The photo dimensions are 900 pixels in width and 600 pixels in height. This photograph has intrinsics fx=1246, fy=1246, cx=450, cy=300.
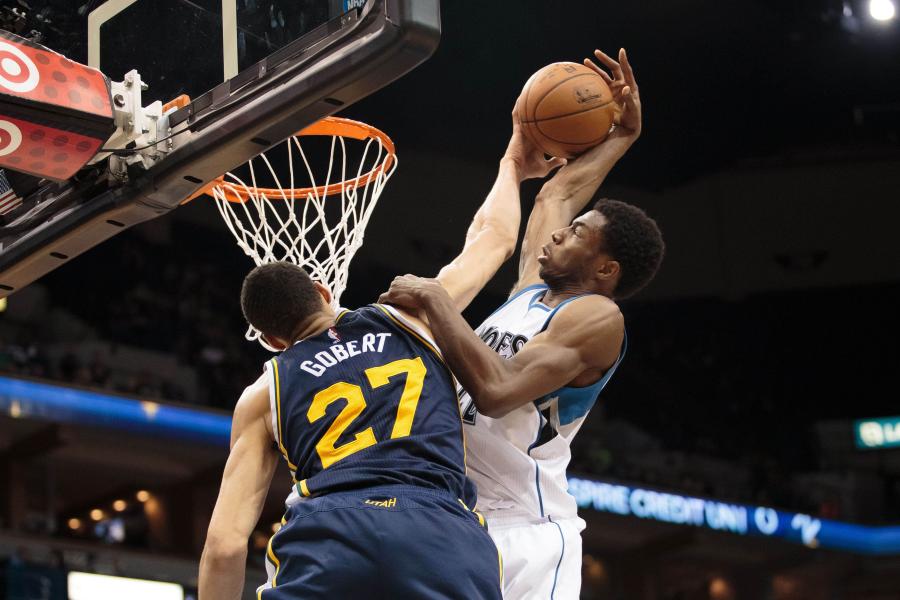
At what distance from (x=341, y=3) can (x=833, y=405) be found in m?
12.0

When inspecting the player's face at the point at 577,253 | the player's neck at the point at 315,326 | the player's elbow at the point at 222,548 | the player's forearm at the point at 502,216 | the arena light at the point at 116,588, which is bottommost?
the arena light at the point at 116,588

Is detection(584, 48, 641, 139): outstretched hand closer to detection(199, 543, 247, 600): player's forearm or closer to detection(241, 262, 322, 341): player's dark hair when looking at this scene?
detection(241, 262, 322, 341): player's dark hair

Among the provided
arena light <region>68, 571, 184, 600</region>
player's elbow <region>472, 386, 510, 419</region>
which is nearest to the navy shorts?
player's elbow <region>472, 386, 510, 419</region>

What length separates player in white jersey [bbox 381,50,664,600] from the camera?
9.03 ft

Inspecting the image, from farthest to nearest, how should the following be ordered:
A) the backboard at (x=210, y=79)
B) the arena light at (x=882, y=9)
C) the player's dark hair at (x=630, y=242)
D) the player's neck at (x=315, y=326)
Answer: the arena light at (x=882, y=9) < the player's dark hair at (x=630, y=242) < the player's neck at (x=315, y=326) < the backboard at (x=210, y=79)

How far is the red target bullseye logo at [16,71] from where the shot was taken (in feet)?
9.78

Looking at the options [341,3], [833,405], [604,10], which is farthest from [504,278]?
[341,3]

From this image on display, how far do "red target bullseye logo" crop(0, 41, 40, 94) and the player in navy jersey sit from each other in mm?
798

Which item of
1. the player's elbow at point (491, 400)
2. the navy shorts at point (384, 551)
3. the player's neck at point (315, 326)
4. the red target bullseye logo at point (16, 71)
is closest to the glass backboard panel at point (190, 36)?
the red target bullseye logo at point (16, 71)

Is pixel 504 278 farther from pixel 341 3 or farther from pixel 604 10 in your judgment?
pixel 341 3

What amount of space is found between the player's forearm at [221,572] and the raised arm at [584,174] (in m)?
1.18

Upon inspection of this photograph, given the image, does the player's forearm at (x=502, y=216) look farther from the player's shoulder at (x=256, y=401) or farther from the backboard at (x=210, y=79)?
the player's shoulder at (x=256, y=401)

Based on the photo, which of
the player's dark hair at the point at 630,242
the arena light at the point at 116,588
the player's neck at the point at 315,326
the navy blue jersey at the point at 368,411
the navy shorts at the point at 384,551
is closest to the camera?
the navy shorts at the point at 384,551

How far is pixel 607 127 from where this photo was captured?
11.4 ft
